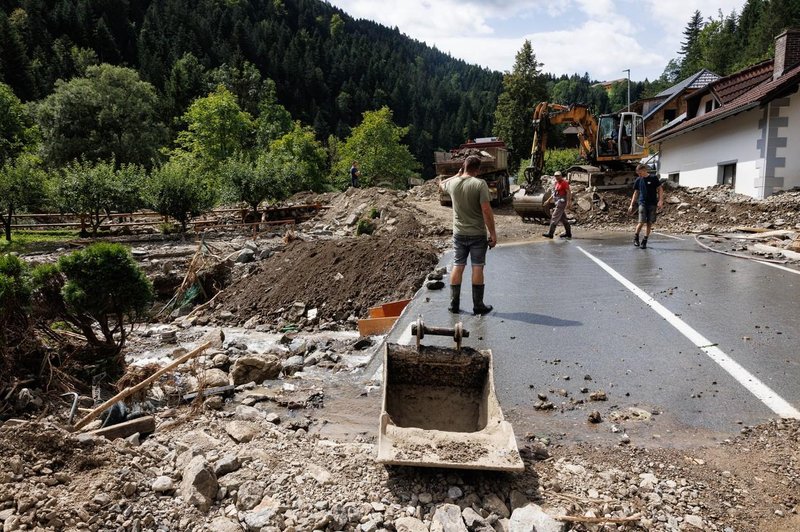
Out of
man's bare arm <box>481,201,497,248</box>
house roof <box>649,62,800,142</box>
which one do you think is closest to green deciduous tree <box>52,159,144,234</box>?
man's bare arm <box>481,201,497,248</box>

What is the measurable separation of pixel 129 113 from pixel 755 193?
48.6 m

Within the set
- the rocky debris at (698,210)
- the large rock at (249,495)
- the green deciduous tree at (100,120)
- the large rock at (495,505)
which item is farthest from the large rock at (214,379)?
the green deciduous tree at (100,120)

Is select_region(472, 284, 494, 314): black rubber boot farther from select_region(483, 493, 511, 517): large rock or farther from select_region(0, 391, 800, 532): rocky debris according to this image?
select_region(483, 493, 511, 517): large rock

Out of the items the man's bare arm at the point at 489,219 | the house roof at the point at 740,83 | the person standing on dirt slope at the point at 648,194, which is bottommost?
the man's bare arm at the point at 489,219

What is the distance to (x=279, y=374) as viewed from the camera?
6.56 meters

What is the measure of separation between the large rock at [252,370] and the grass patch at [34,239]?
19625mm

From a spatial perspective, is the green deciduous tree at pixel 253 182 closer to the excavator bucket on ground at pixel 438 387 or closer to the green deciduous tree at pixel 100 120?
the green deciduous tree at pixel 100 120

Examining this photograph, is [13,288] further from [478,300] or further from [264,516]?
[478,300]

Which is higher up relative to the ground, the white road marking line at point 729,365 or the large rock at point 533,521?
the white road marking line at point 729,365

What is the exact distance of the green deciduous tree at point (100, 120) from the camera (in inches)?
1716

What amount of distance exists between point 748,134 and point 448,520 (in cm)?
2188

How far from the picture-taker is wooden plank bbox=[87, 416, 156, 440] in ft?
14.1

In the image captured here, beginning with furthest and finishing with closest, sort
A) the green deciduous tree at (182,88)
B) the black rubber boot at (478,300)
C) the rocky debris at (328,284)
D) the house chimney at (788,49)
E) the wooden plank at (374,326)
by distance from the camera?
1. the green deciduous tree at (182,88)
2. the house chimney at (788,49)
3. the rocky debris at (328,284)
4. the wooden plank at (374,326)
5. the black rubber boot at (478,300)

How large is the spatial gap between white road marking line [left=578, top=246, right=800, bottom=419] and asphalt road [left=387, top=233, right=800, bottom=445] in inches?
0.5
